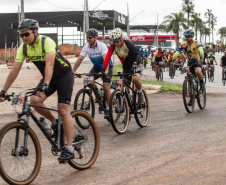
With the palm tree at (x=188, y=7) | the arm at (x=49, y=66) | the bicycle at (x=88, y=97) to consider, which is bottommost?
the bicycle at (x=88, y=97)

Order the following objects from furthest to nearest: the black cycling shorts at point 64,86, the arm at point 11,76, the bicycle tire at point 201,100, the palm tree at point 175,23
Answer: the palm tree at point 175,23
the bicycle tire at point 201,100
the black cycling shorts at point 64,86
the arm at point 11,76

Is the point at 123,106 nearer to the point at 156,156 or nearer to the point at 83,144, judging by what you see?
the point at 156,156

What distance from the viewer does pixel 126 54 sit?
10742 mm

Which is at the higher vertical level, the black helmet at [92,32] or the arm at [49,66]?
the black helmet at [92,32]

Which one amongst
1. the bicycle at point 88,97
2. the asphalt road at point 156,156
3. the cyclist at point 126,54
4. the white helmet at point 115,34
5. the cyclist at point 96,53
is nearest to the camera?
the asphalt road at point 156,156

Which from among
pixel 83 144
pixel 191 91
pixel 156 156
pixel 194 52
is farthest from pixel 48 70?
pixel 194 52

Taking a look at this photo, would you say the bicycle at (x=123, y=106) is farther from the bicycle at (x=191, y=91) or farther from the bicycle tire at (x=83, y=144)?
the bicycle at (x=191, y=91)

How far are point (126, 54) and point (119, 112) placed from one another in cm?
126

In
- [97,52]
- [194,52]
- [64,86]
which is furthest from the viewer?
[194,52]

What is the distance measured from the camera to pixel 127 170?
6863 millimetres

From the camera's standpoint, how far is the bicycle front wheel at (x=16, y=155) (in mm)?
5863

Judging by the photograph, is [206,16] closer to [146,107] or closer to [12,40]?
[12,40]

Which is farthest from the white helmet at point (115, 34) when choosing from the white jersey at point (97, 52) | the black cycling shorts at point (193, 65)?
the black cycling shorts at point (193, 65)

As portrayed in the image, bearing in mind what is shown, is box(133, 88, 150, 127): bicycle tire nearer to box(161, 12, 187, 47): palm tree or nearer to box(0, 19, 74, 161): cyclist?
box(0, 19, 74, 161): cyclist
